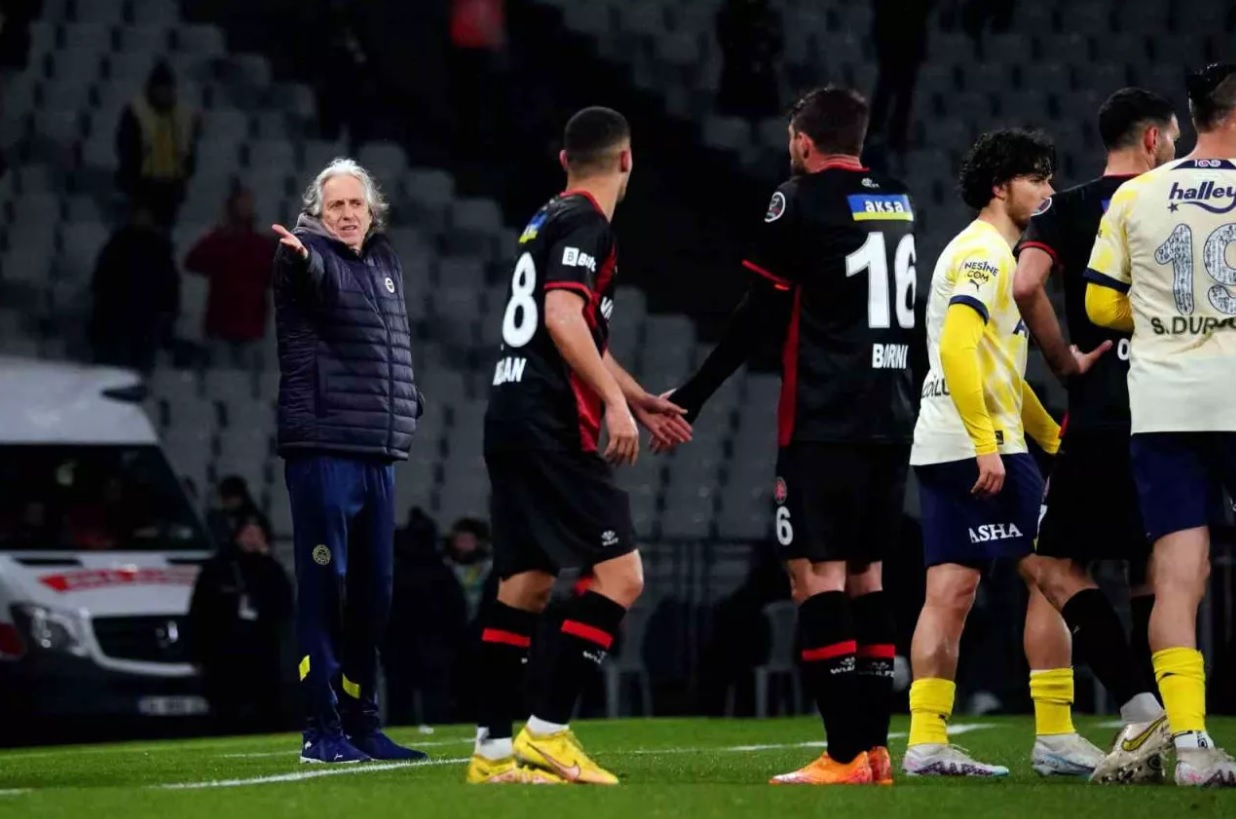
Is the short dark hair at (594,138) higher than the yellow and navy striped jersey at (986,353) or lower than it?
higher

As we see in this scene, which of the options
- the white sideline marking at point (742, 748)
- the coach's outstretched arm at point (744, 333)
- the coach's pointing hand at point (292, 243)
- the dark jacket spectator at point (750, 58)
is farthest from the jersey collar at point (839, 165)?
the dark jacket spectator at point (750, 58)

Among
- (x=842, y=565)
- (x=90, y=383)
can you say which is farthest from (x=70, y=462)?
(x=842, y=565)

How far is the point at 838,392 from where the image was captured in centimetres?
744

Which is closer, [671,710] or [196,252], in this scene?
[671,710]

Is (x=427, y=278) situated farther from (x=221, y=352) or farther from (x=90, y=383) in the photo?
(x=90, y=383)

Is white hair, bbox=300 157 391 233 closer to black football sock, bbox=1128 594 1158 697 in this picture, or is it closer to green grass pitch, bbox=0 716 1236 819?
green grass pitch, bbox=0 716 1236 819

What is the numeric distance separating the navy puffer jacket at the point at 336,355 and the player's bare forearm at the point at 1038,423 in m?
2.29

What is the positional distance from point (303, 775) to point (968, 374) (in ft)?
8.10

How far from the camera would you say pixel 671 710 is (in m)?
16.1

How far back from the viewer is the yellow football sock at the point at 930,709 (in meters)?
7.91

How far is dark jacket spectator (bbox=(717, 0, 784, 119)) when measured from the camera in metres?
20.2

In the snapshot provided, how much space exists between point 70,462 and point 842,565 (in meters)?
8.24

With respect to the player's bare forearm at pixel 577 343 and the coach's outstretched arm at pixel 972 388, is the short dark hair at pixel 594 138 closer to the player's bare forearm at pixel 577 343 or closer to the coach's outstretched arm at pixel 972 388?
the player's bare forearm at pixel 577 343

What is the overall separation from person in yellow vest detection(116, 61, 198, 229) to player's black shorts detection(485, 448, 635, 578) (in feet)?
37.6
